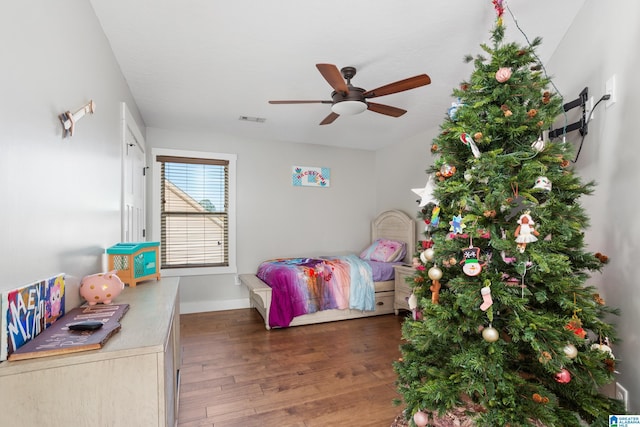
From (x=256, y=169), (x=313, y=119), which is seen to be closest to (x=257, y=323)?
(x=256, y=169)

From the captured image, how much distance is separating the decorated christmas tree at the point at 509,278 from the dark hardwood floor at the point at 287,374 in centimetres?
80

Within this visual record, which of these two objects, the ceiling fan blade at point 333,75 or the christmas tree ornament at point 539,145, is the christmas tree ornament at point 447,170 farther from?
the ceiling fan blade at point 333,75

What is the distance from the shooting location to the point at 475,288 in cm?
129

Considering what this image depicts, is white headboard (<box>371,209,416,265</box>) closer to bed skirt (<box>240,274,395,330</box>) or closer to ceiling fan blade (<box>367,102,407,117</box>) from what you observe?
bed skirt (<box>240,274,395,330</box>)

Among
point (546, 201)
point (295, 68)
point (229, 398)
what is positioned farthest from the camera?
point (295, 68)

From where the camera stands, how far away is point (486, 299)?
1241 mm

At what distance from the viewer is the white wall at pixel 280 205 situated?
4.36 meters

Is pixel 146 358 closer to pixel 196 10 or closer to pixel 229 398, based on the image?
pixel 229 398

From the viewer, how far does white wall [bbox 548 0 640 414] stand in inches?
53.9

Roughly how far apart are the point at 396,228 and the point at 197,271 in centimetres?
291

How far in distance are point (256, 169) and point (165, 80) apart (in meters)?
2.00

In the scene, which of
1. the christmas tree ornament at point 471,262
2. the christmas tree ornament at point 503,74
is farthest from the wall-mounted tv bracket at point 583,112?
the christmas tree ornament at point 471,262

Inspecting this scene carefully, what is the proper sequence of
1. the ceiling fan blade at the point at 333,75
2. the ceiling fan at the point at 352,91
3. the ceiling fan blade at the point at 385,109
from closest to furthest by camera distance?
the ceiling fan blade at the point at 333,75 < the ceiling fan at the point at 352,91 < the ceiling fan blade at the point at 385,109

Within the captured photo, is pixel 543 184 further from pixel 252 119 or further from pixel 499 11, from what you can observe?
pixel 252 119
